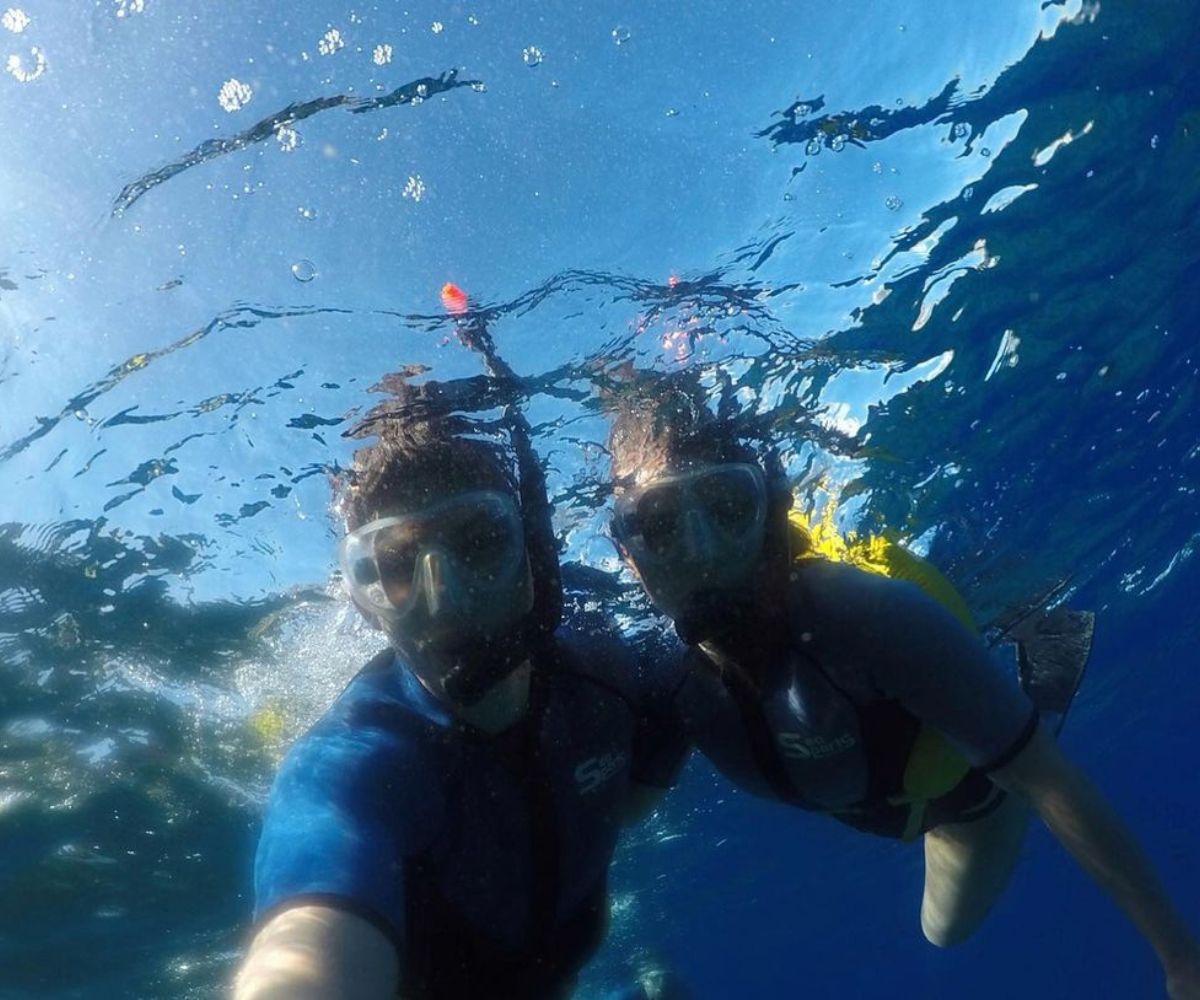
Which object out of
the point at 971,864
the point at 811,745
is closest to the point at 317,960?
the point at 811,745

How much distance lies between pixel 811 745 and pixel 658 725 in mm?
1004

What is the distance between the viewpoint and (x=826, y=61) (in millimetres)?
6582

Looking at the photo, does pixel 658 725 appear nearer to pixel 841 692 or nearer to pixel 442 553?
pixel 841 692

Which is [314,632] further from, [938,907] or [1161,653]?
[1161,653]

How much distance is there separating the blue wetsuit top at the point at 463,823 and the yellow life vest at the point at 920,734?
1970 mm

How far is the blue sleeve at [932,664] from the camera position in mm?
4340

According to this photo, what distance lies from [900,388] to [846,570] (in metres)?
6.92

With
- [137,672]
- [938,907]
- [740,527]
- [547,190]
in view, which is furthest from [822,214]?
[137,672]

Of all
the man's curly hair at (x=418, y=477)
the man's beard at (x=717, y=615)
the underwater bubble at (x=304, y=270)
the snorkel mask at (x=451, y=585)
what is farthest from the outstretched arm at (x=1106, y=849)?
the underwater bubble at (x=304, y=270)

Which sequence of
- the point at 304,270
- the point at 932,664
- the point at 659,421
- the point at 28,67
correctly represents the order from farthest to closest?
the point at 659,421
the point at 304,270
the point at 28,67
the point at 932,664

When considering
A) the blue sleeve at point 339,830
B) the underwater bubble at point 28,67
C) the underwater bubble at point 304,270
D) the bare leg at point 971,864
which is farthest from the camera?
the bare leg at point 971,864

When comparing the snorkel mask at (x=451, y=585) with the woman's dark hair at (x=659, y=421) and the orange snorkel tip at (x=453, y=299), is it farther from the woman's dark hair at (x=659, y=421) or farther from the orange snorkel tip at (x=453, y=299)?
the woman's dark hair at (x=659, y=421)

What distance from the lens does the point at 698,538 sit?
5.51m

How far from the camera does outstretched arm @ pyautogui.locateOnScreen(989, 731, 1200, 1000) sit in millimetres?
3689
